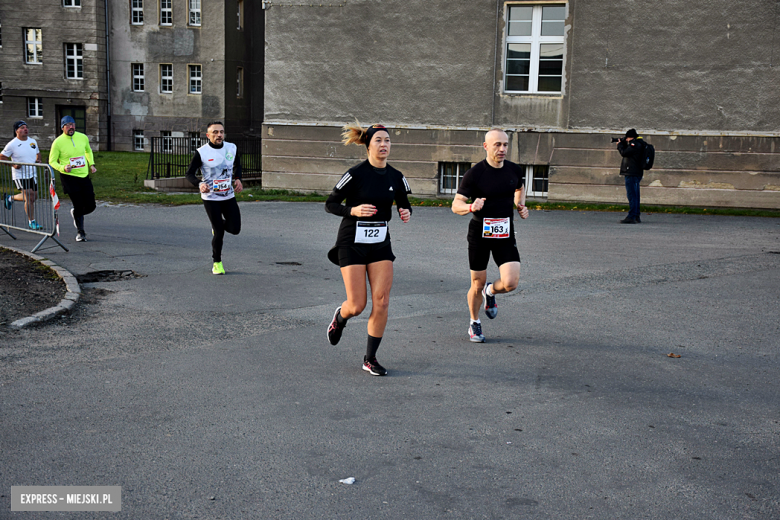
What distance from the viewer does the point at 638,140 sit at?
16844mm

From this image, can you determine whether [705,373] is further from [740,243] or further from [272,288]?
[740,243]

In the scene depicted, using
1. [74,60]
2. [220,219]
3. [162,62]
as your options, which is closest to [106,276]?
[220,219]

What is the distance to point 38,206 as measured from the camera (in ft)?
41.1

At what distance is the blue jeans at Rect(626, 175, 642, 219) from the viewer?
650 inches

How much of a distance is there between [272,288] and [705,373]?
5122 millimetres

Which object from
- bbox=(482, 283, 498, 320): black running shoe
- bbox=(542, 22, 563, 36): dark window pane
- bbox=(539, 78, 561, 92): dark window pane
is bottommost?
bbox=(482, 283, 498, 320): black running shoe

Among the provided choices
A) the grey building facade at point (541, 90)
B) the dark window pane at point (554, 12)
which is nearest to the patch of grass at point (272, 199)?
the grey building facade at point (541, 90)

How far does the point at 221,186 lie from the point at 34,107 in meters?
38.9

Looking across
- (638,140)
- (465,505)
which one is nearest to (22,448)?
(465,505)

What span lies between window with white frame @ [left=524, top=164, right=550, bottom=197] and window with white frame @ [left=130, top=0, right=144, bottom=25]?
30.0 metres

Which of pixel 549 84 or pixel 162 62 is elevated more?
pixel 162 62

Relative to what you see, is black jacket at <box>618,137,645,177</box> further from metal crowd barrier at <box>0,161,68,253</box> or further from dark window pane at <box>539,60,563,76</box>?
metal crowd barrier at <box>0,161,68,253</box>

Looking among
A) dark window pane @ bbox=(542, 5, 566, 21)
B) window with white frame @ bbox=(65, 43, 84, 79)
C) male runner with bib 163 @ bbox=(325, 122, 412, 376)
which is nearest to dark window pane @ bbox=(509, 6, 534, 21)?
dark window pane @ bbox=(542, 5, 566, 21)

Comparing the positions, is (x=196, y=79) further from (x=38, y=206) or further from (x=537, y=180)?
(x=38, y=206)
